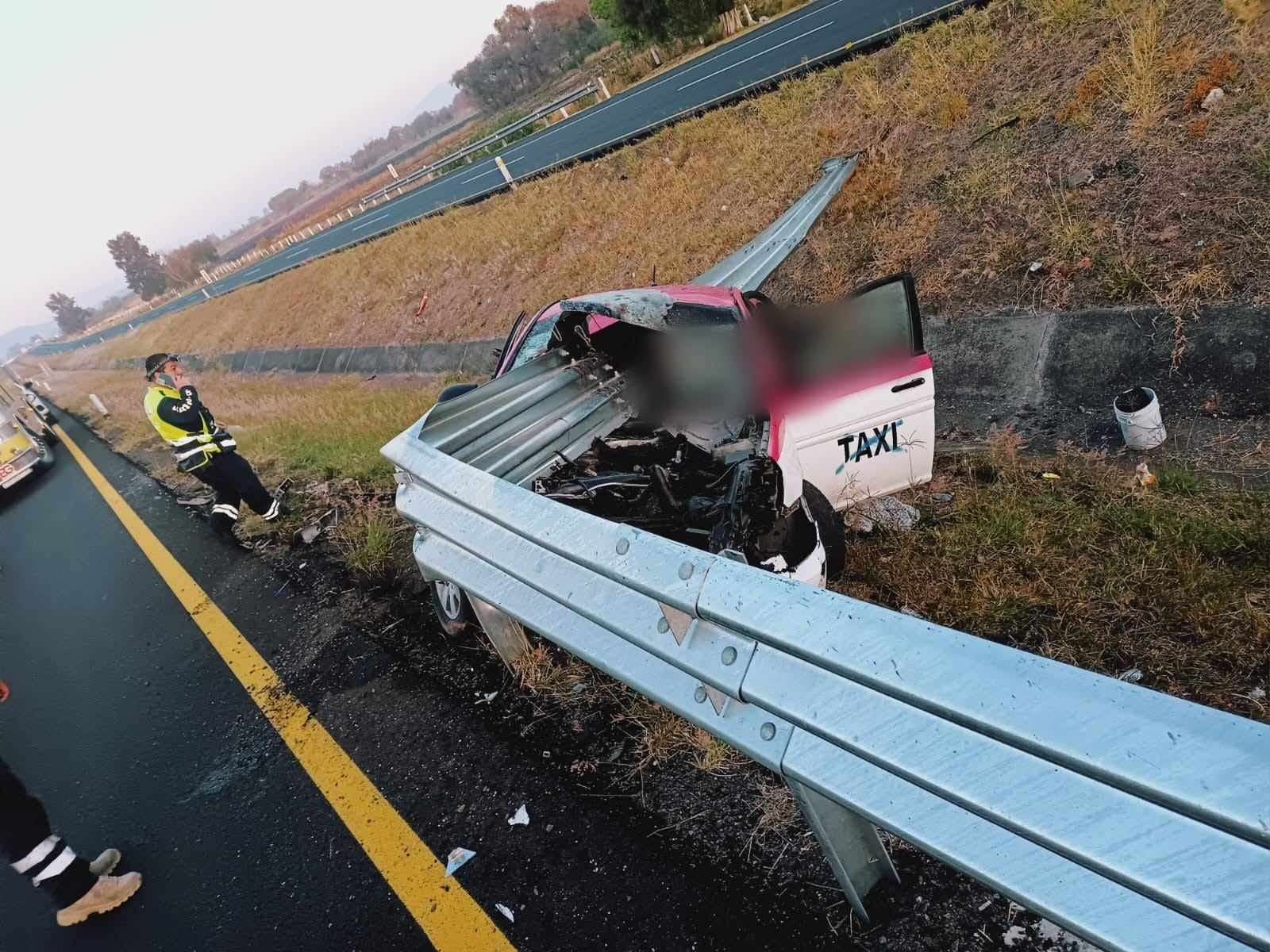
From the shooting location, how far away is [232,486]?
18.5ft

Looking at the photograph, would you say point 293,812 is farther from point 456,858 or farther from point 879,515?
point 879,515

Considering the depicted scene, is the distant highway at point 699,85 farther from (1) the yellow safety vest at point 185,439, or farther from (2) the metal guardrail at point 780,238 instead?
(1) the yellow safety vest at point 185,439

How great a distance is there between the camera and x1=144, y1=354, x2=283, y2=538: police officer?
5473 mm

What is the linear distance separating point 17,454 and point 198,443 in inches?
333

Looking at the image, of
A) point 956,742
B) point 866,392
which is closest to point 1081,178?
point 866,392

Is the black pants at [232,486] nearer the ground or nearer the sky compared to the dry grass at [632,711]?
nearer the sky

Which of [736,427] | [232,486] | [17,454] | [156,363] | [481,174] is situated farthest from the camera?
[481,174]

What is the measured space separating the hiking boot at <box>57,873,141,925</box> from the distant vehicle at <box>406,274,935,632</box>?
1.50 metres

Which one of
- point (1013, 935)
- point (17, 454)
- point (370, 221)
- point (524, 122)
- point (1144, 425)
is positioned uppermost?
point (524, 122)

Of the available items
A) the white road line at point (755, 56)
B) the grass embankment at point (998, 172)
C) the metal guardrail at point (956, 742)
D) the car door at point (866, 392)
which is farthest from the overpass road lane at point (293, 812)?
the white road line at point (755, 56)

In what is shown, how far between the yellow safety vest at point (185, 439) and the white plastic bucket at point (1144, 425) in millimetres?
6420

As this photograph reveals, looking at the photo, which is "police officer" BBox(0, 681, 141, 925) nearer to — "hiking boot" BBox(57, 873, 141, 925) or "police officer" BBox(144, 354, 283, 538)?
"hiking boot" BBox(57, 873, 141, 925)

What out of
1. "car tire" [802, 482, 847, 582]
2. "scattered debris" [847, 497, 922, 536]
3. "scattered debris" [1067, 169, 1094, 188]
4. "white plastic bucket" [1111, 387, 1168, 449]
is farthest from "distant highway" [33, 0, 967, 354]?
"car tire" [802, 482, 847, 582]

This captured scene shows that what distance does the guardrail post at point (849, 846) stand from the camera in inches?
59.4
